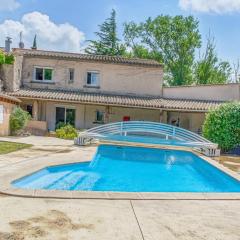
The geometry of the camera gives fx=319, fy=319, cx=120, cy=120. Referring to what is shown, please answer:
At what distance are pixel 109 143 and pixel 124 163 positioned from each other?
4.03 metres

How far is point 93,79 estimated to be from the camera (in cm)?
2867

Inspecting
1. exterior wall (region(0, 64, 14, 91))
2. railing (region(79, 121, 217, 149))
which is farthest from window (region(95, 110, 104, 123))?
exterior wall (region(0, 64, 14, 91))

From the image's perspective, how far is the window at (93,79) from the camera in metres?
28.6

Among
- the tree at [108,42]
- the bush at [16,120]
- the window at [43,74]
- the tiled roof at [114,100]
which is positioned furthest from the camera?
the tree at [108,42]

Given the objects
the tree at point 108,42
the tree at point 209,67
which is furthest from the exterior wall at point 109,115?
the tree at point 108,42

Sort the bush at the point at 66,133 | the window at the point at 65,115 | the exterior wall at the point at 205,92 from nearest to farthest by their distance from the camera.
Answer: the bush at the point at 66,133
the window at the point at 65,115
the exterior wall at the point at 205,92

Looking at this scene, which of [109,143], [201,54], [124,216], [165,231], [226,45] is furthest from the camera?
[201,54]

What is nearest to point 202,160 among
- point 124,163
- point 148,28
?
point 124,163

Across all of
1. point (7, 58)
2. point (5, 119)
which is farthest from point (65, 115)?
point (5, 119)

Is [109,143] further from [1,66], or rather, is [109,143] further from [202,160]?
[1,66]

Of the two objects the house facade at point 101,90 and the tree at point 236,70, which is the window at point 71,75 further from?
the tree at point 236,70

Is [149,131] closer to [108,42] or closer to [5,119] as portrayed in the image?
[5,119]

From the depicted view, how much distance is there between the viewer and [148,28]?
47.2 meters

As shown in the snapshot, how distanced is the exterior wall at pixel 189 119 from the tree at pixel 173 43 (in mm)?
17211
